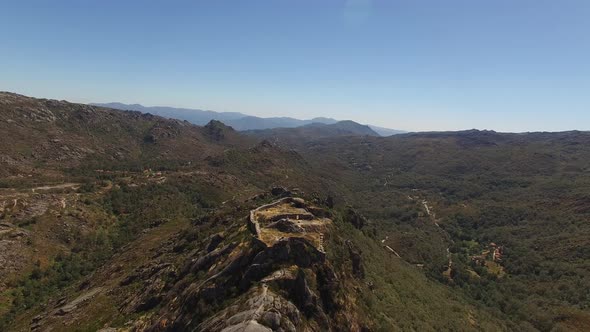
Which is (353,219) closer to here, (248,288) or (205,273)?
(205,273)

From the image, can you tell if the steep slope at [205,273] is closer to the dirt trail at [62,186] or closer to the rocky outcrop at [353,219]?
the rocky outcrop at [353,219]

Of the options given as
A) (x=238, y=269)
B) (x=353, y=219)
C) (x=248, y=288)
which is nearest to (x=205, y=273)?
(x=238, y=269)

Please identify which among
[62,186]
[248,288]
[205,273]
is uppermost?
[248,288]

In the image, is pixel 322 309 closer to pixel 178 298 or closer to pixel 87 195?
pixel 178 298

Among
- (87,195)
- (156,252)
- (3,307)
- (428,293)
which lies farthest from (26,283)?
(428,293)

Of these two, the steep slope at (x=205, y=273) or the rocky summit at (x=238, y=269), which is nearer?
the steep slope at (x=205, y=273)

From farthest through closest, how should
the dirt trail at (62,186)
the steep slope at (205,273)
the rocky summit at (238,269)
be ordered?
the dirt trail at (62,186) < the rocky summit at (238,269) < the steep slope at (205,273)

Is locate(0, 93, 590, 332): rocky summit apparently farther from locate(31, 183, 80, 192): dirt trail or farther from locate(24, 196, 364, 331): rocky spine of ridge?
locate(31, 183, 80, 192): dirt trail

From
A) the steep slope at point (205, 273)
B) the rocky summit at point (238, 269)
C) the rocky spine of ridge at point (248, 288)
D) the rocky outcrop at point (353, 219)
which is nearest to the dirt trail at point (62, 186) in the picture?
the rocky summit at point (238, 269)

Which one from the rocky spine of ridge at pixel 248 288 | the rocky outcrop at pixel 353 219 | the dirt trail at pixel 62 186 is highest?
the rocky spine of ridge at pixel 248 288

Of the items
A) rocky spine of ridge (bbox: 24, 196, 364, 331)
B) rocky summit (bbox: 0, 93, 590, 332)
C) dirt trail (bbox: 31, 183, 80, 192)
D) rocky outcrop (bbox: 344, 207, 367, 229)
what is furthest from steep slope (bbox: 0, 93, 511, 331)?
dirt trail (bbox: 31, 183, 80, 192)

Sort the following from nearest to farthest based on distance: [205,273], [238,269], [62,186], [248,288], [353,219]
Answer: [248,288], [238,269], [205,273], [353,219], [62,186]
